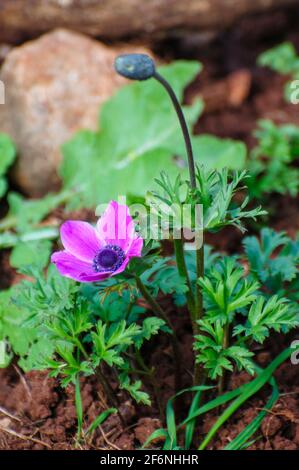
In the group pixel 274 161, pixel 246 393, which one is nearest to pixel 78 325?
pixel 246 393

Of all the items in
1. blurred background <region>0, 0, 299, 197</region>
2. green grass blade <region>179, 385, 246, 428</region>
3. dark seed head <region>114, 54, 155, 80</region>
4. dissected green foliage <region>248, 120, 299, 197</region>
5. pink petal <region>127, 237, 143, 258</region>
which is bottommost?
green grass blade <region>179, 385, 246, 428</region>

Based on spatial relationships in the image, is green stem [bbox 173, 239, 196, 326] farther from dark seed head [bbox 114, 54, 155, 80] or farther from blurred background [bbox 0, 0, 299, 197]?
blurred background [bbox 0, 0, 299, 197]

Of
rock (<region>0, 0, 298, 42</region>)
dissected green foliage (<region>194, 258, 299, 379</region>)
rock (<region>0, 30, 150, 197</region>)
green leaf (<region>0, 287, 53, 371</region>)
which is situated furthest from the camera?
rock (<region>0, 0, 298, 42</region>)

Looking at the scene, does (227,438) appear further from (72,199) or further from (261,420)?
(72,199)

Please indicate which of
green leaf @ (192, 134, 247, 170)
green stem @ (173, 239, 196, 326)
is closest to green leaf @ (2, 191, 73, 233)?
green leaf @ (192, 134, 247, 170)

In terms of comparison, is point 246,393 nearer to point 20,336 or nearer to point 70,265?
point 70,265

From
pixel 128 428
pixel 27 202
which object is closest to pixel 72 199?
pixel 27 202

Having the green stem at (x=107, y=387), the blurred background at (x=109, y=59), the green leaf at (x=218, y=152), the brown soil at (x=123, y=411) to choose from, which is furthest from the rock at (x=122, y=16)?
the green stem at (x=107, y=387)
